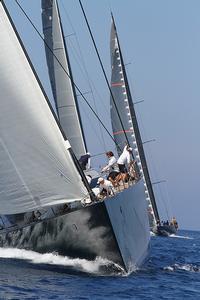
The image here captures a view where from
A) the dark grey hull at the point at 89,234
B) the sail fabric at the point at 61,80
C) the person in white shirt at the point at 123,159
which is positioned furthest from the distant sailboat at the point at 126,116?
the dark grey hull at the point at 89,234

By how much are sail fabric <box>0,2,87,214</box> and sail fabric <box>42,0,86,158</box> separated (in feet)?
43.7

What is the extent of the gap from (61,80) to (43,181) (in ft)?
49.2

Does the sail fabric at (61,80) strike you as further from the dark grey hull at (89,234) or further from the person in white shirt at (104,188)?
the dark grey hull at (89,234)

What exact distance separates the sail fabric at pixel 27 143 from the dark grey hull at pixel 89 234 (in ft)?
1.75

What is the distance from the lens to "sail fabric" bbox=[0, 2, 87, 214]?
51.4ft

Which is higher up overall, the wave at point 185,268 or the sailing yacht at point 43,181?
the sailing yacht at point 43,181

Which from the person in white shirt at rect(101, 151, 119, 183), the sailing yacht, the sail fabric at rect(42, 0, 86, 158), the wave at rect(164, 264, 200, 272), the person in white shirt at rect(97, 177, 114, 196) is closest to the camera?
the sailing yacht

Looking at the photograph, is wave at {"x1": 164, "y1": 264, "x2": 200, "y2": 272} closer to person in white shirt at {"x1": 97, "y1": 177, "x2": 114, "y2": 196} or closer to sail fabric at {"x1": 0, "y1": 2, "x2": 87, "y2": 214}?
person in white shirt at {"x1": 97, "y1": 177, "x2": 114, "y2": 196}

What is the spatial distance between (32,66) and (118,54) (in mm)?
26595

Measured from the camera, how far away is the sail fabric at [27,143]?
51.4 feet

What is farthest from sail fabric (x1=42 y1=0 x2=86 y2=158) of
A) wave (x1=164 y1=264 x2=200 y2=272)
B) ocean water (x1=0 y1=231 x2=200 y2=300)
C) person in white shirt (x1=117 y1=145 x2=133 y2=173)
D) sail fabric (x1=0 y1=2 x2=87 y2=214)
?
sail fabric (x1=0 y1=2 x2=87 y2=214)

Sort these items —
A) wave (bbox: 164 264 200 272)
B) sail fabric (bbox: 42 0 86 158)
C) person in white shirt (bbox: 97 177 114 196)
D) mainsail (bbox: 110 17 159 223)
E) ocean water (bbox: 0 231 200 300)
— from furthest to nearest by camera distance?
mainsail (bbox: 110 17 159 223) < sail fabric (bbox: 42 0 86 158) < wave (bbox: 164 264 200 272) < person in white shirt (bbox: 97 177 114 196) < ocean water (bbox: 0 231 200 300)

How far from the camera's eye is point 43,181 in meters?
15.9

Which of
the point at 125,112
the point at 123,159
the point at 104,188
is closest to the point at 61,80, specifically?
the point at 123,159
